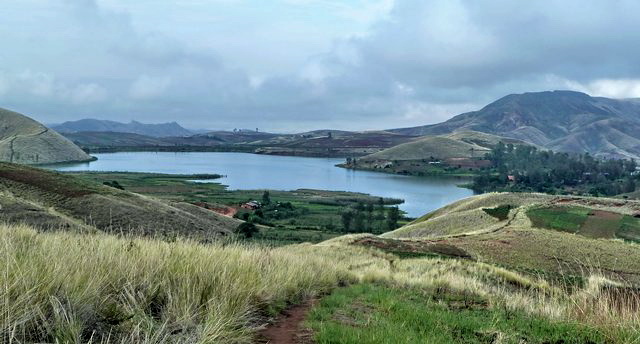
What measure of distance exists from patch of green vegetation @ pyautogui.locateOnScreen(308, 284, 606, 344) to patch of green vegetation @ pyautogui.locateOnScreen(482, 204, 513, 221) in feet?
148

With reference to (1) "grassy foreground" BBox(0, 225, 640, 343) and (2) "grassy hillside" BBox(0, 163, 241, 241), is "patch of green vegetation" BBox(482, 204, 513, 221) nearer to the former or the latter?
(2) "grassy hillside" BBox(0, 163, 241, 241)

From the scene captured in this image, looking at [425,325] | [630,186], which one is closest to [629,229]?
[425,325]

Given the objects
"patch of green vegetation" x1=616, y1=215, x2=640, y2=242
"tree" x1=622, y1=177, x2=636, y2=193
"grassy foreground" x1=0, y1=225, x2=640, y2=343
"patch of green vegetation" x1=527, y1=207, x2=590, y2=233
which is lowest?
"tree" x1=622, y1=177, x2=636, y2=193

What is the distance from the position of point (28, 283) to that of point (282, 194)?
111680mm

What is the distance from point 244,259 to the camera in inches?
345

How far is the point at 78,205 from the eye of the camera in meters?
40.7

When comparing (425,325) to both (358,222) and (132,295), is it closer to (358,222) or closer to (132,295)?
(132,295)

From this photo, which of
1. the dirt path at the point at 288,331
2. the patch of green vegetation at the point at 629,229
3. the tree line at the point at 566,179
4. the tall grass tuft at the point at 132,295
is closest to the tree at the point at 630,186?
the tree line at the point at 566,179

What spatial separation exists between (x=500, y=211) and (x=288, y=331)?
5219 centimetres

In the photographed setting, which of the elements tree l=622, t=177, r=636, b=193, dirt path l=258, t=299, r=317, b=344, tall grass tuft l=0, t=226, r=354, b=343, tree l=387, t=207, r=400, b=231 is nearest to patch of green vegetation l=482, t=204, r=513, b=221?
tree l=387, t=207, r=400, b=231

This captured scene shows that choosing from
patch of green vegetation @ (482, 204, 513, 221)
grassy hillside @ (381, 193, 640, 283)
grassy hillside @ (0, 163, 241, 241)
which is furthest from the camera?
patch of green vegetation @ (482, 204, 513, 221)

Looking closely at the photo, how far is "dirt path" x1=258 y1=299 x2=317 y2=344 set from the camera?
580 centimetres

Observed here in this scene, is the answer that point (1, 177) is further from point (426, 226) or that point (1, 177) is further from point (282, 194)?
point (282, 194)

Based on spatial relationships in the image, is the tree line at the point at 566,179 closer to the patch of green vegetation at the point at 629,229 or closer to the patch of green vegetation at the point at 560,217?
the patch of green vegetation at the point at 560,217
